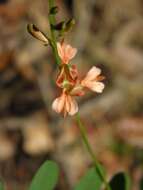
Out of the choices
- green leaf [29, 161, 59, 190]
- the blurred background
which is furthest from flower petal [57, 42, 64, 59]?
the blurred background

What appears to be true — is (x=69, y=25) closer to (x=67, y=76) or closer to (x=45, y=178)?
(x=67, y=76)

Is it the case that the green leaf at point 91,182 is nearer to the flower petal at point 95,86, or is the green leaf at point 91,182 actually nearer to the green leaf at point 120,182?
the green leaf at point 120,182

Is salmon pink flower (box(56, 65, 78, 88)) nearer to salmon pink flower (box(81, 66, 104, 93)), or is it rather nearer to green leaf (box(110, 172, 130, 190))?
salmon pink flower (box(81, 66, 104, 93))

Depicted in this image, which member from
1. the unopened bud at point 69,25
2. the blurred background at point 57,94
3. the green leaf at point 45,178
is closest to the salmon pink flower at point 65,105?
the unopened bud at point 69,25

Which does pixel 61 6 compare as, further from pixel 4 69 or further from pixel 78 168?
pixel 78 168

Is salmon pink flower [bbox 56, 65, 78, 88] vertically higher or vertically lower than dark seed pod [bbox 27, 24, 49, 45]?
lower

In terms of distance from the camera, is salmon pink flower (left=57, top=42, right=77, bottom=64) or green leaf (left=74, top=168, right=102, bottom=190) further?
green leaf (left=74, top=168, right=102, bottom=190)

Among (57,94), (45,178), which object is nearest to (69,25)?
(45,178)

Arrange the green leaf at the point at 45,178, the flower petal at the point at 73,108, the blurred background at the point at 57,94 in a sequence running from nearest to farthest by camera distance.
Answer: the flower petal at the point at 73,108 < the green leaf at the point at 45,178 < the blurred background at the point at 57,94
